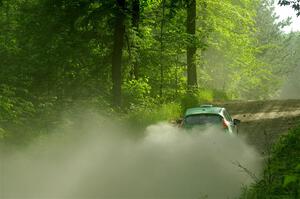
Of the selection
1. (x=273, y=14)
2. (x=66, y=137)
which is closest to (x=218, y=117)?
(x=66, y=137)

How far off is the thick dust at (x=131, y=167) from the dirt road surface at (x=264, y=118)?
2.61m

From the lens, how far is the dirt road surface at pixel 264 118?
68.3 feet

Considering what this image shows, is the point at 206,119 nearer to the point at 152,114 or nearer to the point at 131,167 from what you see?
the point at 131,167

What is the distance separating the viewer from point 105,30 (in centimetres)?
2430

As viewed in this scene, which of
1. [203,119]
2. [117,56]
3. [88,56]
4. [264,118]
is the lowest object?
[203,119]

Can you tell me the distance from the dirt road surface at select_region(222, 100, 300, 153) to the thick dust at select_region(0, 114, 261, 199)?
103 inches

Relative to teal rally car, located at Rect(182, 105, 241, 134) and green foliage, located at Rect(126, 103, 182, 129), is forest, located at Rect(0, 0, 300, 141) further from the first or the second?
teal rally car, located at Rect(182, 105, 241, 134)

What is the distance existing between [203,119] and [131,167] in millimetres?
3359

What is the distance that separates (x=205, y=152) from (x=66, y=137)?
6.06 m

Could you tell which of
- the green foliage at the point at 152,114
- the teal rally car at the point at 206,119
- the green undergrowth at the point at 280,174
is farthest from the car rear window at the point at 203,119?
the green foliage at the point at 152,114

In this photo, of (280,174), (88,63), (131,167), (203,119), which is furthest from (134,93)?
(280,174)

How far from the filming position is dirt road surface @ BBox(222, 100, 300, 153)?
2083 cm

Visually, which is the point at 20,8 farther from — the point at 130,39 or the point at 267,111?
the point at 267,111

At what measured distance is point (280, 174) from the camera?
11.3 m
